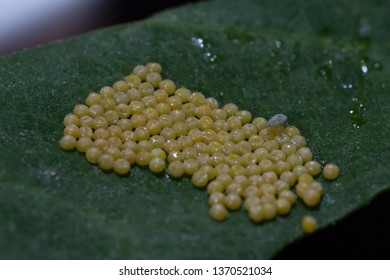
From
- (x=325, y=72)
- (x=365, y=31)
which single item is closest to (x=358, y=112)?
(x=325, y=72)

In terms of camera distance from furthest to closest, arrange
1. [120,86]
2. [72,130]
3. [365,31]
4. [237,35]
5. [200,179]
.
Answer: [365,31] → [237,35] → [120,86] → [72,130] → [200,179]

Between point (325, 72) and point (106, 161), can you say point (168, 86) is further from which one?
point (325, 72)

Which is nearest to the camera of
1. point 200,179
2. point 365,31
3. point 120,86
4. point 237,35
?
point 200,179

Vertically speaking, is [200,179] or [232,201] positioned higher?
[200,179]

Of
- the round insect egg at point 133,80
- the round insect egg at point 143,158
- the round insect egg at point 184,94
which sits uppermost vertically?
the round insect egg at point 133,80

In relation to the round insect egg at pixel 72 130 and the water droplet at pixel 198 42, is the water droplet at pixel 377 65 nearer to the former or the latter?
the water droplet at pixel 198 42

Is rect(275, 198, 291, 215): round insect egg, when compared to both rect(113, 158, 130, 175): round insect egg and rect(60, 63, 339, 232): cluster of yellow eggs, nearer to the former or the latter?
rect(60, 63, 339, 232): cluster of yellow eggs

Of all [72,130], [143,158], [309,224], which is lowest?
[309,224]

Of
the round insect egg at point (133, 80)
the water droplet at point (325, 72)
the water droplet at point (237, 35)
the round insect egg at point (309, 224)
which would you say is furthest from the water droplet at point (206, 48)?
the round insect egg at point (309, 224)
